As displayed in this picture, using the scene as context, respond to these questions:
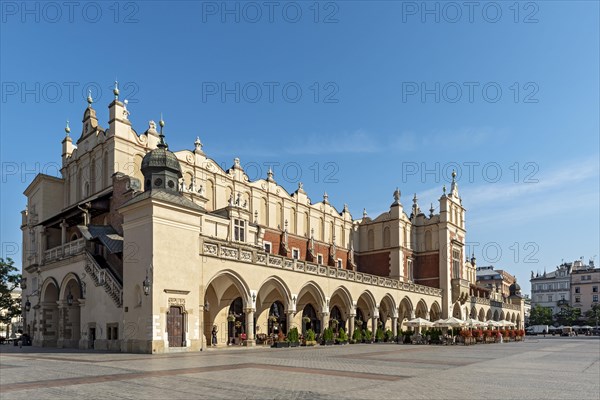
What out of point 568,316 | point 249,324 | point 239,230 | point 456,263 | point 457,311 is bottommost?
point 568,316

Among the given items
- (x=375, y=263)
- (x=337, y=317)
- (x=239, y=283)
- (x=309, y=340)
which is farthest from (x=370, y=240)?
(x=239, y=283)

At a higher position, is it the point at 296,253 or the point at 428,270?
the point at 296,253

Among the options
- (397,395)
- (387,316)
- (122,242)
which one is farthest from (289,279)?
(397,395)

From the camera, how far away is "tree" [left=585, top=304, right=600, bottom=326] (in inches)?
4240

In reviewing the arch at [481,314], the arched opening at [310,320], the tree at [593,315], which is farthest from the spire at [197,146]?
the tree at [593,315]

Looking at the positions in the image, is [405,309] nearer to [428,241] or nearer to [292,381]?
[428,241]

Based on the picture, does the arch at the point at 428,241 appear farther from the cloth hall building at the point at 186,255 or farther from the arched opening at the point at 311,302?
the arched opening at the point at 311,302

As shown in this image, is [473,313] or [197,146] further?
[473,313]

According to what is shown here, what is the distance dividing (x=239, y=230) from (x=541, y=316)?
10205cm

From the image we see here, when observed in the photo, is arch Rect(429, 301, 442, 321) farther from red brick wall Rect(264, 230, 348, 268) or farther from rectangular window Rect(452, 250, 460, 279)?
red brick wall Rect(264, 230, 348, 268)

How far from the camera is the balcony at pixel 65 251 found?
1303 inches

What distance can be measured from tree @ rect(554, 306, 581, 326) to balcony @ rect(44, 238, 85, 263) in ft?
354

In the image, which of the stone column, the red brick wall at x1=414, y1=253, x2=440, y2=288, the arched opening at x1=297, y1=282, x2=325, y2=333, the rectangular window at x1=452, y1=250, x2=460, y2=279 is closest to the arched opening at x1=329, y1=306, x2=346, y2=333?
the arched opening at x1=297, y1=282, x2=325, y2=333

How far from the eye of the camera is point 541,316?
119 m
